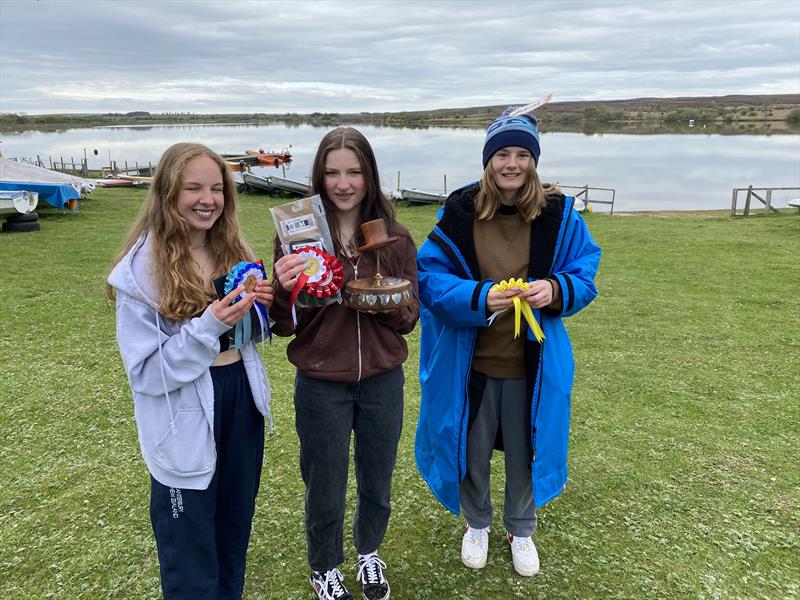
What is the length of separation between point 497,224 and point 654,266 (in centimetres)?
809

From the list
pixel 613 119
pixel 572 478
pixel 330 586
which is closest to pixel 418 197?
pixel 572 478

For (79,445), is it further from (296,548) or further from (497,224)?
(497,224)

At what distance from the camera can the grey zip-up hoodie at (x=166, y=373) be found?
72.4 inches

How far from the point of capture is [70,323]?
6.21 metres

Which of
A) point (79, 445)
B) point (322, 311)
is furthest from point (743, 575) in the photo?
point (79, 445)

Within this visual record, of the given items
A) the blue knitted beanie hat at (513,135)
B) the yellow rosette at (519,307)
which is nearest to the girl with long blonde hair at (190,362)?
the yellow rosette at (519,307)

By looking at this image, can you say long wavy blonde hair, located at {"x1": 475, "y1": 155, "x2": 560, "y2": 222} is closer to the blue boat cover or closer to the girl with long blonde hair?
the girl with long blonde hair

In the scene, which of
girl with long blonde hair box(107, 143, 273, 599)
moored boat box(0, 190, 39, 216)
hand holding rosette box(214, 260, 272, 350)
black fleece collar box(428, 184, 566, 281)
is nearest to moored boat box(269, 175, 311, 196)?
moored boat box(0, 190, 39, 216)

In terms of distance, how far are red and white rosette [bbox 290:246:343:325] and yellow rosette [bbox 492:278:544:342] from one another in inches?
27.5

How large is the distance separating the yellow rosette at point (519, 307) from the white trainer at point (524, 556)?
1.09m

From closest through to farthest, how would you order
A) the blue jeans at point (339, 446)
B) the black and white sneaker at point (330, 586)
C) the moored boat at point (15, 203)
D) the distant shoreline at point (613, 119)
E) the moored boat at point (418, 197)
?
the blue jeans at point (339, 446)
the black and white sneaker at point (330, 586)
the moored boat at point (15, 203)
the moored boat at point (418, 197)
the distant shoreline at point (613, 119)

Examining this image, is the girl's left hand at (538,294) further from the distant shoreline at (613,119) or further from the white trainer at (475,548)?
the distant shoreline at (613,119)

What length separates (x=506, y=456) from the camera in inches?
106

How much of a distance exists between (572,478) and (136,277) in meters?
2.80
